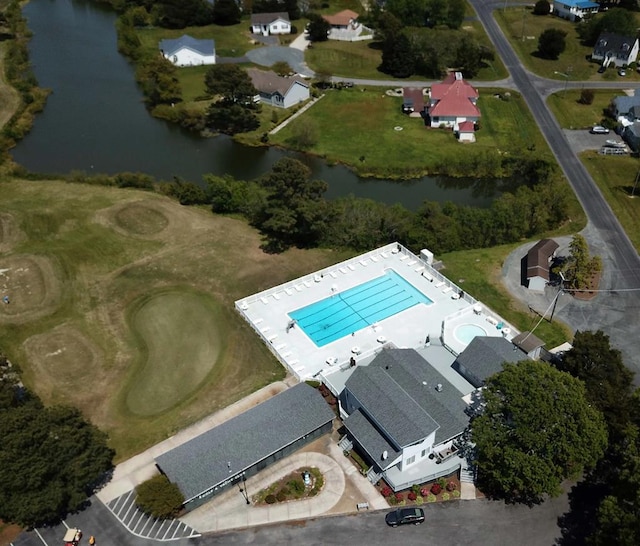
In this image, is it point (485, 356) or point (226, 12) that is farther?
point (226, 12)

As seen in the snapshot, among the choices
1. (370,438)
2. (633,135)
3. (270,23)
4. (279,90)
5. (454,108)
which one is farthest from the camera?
(270,23)

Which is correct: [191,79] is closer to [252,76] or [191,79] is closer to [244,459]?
[252,76]

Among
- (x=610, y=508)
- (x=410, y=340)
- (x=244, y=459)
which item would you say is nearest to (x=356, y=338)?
(x=410, y=340)

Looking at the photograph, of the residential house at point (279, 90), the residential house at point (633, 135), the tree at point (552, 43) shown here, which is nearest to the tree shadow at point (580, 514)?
the residential house at point (633, 135)

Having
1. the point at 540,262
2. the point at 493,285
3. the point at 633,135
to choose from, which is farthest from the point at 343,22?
the point at 493,285

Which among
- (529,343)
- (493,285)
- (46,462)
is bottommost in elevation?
(493,285)

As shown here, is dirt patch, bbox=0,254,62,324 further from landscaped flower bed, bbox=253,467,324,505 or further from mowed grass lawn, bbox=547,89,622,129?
mowed grass lawn, bbox=547,89,622,129

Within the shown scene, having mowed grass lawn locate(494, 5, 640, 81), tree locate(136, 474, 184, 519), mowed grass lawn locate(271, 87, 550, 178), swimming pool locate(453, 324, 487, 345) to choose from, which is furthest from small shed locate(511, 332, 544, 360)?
mowed grass lawn locate(494, 5, 640, 81)

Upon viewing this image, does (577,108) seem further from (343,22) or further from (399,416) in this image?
(399,416)
